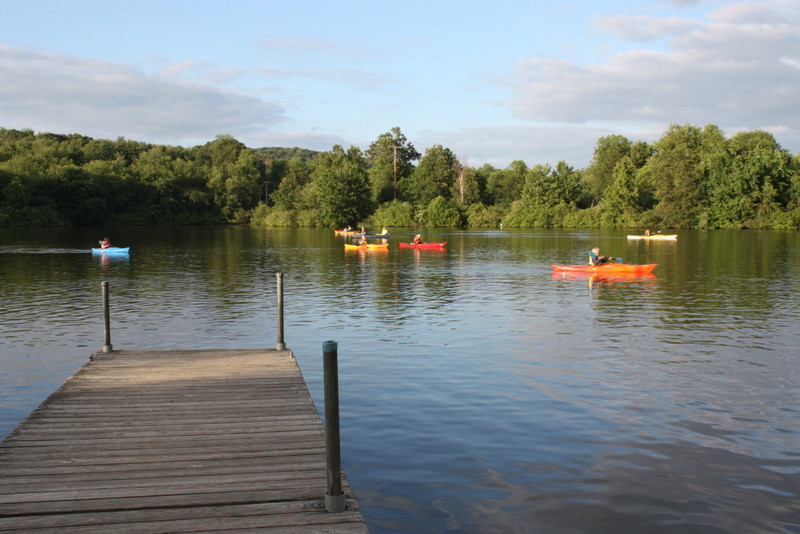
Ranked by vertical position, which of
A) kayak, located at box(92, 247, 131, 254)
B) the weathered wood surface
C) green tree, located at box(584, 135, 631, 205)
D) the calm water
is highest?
green tree, located at box(584, 135, 631, 205)

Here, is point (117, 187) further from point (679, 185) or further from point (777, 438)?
point (777, 438)

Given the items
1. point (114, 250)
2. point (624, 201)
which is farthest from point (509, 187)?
point (114, 250)

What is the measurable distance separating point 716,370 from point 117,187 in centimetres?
11676

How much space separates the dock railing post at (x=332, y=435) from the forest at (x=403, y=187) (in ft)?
308

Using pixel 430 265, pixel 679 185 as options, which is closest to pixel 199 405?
pixel 430 265

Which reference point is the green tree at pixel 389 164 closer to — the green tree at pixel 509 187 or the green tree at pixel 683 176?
the green tree at pixel 509 187

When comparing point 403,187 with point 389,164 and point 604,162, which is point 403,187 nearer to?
point 389,164

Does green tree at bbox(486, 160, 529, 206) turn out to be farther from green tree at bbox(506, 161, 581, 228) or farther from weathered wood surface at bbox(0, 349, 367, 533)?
weathered wood surface at bbox(0, 349, 367, 533)

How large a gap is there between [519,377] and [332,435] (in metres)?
7.77

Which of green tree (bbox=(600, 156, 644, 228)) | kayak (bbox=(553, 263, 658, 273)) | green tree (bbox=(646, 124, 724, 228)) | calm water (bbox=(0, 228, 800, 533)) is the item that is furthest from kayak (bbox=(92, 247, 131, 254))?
green tree (bbox=(600, 156, 644, 228))

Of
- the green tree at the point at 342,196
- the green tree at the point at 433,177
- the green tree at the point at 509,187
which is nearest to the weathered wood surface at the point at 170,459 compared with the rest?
the green tree at the point at 342,196

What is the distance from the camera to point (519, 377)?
520 inches

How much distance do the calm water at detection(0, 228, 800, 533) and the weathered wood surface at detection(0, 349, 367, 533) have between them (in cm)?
126

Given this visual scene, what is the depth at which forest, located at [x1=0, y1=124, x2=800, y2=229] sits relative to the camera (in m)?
91.1
